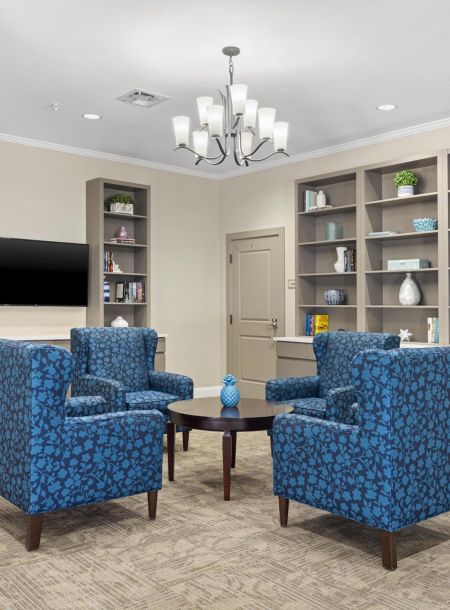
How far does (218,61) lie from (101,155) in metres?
2.80

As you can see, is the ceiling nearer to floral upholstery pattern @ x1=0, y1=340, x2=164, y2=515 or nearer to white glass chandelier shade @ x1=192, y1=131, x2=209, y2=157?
white glass chandelier shade @ x1=192, y1=131, x2=209, y2=157

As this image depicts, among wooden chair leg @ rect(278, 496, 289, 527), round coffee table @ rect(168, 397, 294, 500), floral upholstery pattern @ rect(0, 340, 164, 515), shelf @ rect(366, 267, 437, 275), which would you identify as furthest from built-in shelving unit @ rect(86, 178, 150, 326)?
wooden chair leg @ rect(278, 496, 289, 527)

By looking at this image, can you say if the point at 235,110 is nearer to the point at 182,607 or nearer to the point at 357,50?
the point at 357,50

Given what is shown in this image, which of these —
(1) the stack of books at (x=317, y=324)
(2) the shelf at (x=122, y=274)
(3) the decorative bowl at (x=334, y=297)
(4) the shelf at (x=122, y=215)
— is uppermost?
(4) the shelf at (x=122, y=215)

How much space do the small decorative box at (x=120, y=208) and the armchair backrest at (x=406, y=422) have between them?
15.2 feet

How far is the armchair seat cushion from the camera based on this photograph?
467 cm

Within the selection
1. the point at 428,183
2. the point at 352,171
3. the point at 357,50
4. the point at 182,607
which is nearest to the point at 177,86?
the point at 357,50

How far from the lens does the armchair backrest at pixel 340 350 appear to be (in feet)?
15.5

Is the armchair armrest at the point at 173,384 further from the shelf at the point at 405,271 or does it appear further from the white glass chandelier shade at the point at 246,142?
the shelf at the point at 405,271

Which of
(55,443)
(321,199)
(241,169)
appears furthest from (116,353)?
(241,169)

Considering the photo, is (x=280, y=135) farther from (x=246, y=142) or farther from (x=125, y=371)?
(x=125, y=371)

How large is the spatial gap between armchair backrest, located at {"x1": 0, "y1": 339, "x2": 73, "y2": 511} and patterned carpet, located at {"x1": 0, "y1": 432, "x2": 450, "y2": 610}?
14.8 inches

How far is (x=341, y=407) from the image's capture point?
13.8 feet

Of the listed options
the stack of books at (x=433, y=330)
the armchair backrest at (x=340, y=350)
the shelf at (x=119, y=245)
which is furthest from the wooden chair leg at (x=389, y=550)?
the shelf at (x=119, y=245)
